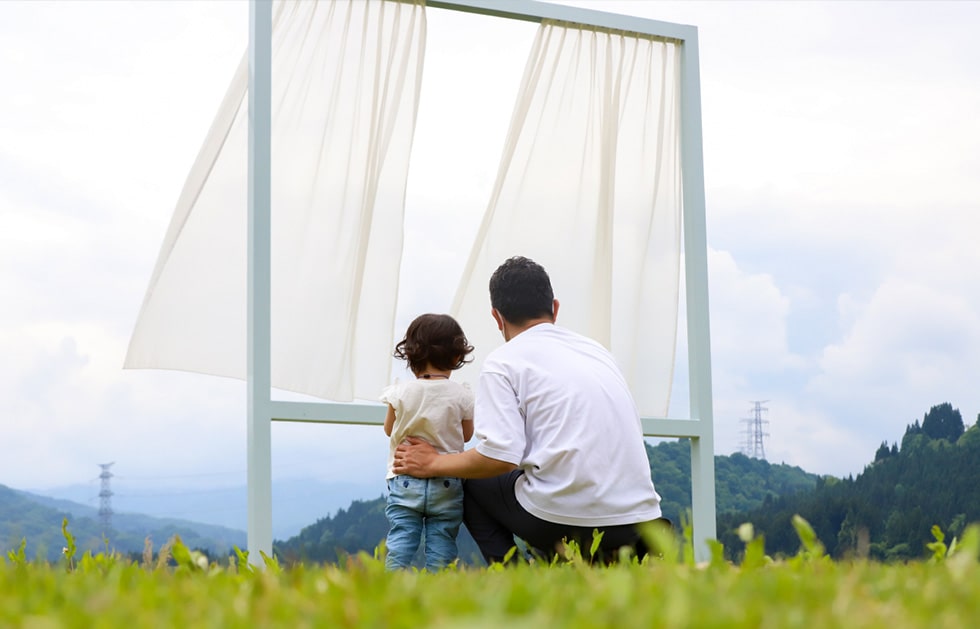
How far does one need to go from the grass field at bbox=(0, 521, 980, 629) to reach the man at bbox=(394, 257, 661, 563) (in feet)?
5.74

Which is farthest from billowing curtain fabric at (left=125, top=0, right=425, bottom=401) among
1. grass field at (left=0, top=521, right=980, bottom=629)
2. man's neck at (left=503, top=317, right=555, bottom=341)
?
grass field at (left=0, top=521, right=980, bottom=629)

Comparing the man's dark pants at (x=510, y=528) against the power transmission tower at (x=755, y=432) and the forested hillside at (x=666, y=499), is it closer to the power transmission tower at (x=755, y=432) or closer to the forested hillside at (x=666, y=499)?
the forested hillside at (x=666, y=499)

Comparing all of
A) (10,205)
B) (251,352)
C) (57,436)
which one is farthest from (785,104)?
(57,436)

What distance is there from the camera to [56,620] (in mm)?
580

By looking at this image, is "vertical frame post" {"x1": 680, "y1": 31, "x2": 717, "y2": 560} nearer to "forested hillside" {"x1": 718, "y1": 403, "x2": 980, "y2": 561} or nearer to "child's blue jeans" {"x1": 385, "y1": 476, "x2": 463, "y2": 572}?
"child's blue jeans" {"x1": 385, "y1": 476, "x2": 463, "y2": 572}

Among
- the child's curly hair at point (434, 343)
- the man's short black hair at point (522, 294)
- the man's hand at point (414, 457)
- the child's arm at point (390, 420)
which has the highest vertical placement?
the man's short black hair at point (522, 294)

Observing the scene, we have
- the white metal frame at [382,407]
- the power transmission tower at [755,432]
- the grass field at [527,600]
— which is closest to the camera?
the grass field at [527,600]

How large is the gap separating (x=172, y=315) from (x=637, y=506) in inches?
71.2

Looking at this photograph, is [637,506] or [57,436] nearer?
[637,506]

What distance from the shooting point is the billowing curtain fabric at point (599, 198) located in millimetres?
3922

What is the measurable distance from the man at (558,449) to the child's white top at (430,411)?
1.13ft

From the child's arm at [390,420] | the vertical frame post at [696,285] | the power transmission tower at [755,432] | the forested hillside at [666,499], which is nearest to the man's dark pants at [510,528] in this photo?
the child's arm at [390,420]

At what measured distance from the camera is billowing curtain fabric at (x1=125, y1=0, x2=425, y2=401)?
3516mm

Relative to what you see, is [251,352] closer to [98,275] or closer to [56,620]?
[56,620]
